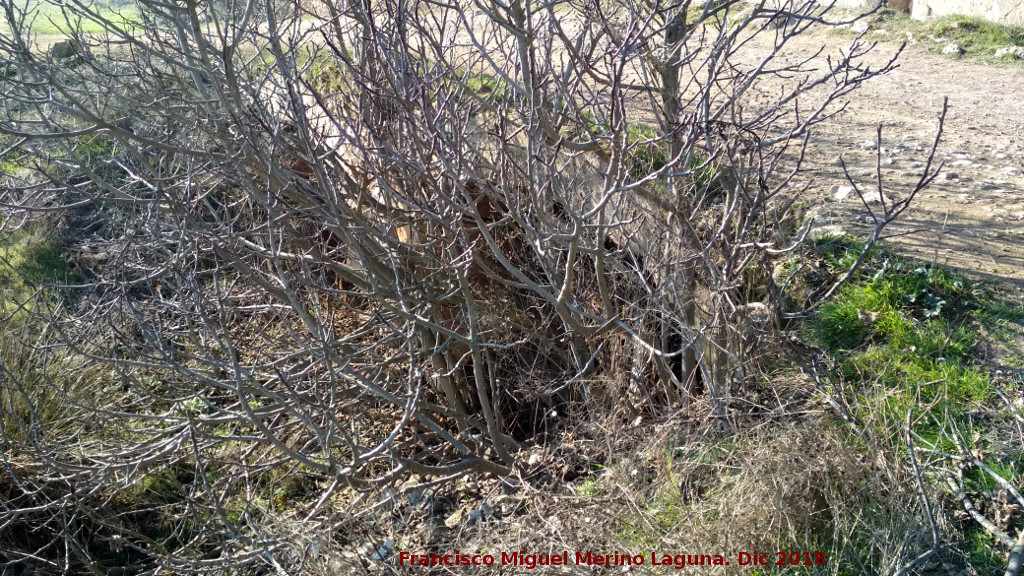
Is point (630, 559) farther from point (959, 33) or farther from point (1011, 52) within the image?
point (959, 33)

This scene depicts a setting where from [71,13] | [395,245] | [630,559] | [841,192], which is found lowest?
[630,559]

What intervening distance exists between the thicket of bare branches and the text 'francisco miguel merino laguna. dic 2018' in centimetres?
67

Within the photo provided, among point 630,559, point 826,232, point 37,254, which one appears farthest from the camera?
point 37,254

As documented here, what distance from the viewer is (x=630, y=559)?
2.92 metres

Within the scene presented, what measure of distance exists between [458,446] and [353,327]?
1546 mm

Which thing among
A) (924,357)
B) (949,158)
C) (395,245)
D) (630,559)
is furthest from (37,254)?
(949,158)

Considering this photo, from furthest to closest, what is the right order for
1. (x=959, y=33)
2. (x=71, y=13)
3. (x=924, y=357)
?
(x=959, y=33), (x=71, y=13), (x=924, y=357)

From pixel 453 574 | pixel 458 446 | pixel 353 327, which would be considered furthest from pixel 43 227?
pixel 453 574

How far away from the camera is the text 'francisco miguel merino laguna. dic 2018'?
2.80 metres

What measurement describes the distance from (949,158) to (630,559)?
4.28 meters

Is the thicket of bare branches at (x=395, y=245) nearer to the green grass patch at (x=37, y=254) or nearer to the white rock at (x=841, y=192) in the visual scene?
the white rock at (x=841, y=192)

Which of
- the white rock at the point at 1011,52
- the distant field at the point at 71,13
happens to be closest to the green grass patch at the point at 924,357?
the distant field at the point at 71,13

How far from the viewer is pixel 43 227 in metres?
7.46

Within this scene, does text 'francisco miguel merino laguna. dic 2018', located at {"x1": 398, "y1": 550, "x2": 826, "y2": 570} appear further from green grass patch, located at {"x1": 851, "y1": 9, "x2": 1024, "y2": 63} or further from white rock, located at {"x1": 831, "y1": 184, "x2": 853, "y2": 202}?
green grass patch, located at {"x1": 851, "y1": 9, "x2": 1024, "y2": 63}
